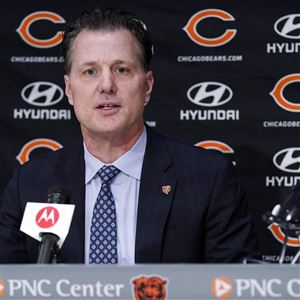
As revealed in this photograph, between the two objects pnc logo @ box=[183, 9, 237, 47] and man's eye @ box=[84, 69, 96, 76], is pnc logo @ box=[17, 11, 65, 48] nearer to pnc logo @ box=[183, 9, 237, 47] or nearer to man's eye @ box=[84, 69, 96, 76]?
pnc logo @ box=[183, 9, 237, 47]

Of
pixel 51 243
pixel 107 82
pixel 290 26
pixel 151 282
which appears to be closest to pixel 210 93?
pixel 290 26

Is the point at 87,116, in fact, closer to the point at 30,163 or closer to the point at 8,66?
the point at 30,163

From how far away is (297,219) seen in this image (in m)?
1.43

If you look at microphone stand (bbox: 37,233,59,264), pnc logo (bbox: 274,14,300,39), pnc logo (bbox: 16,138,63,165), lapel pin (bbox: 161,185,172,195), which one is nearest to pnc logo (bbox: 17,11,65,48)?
pnc logo (bbox: 16,138,63,165)

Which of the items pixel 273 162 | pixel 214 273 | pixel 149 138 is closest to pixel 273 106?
pixel 273 162

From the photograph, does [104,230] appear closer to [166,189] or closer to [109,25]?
[166,189]

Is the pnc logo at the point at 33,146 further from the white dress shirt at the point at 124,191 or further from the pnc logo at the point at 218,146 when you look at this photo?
the white dress shirt at the point at 124,191

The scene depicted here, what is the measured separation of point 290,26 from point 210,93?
0.41 meters

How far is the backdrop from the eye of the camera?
112 inches

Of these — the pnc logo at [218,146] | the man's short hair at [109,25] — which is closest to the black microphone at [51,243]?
the man's short hair at [109,25]

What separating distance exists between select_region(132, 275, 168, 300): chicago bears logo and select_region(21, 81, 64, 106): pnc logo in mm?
1967

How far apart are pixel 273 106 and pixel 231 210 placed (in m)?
1.02

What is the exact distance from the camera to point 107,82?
6.07 ft

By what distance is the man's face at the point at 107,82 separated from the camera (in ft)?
6.14
